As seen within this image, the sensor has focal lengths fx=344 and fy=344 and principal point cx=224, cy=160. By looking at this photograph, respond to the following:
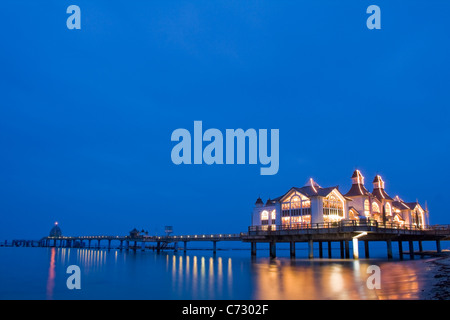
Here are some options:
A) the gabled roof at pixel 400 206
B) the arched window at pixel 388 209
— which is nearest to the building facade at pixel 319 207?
the arched window at pixel 388 209

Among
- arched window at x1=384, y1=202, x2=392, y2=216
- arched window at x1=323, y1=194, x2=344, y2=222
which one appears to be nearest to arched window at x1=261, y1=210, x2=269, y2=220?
arched window at x1=323, y1=194, x2=344, y2=222

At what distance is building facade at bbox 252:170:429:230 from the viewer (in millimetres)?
49559

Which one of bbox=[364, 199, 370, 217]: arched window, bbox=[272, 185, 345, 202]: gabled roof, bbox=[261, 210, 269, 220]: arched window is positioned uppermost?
bbox=[272, 185, 345, 202]: gabled roof

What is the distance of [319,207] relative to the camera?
49.1m

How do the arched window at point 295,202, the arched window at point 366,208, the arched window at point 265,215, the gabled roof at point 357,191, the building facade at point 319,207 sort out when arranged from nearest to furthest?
the building facade at point 319,207 < the arched window at point 295,202 < the arched window at point 366,208 < the arched window at point 265,215 < the gabled roof at point 357,191

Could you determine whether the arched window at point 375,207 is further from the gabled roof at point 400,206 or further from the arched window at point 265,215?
the arched window at point 265,215

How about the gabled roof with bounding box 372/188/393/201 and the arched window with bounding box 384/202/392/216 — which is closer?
the gabled roof with bounding box 372/188/393/201

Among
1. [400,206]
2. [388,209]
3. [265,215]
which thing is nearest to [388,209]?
[388,209]

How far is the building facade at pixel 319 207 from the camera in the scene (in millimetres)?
49559

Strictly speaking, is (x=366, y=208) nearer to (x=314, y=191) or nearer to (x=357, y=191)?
(x=357, y=191)

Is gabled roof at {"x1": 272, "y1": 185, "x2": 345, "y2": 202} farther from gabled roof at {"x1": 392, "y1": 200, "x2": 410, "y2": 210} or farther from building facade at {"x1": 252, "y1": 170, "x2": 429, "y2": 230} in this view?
gabled roof at {"x1": 392, "y1": 200, "x2": 410, "y2": 210}
